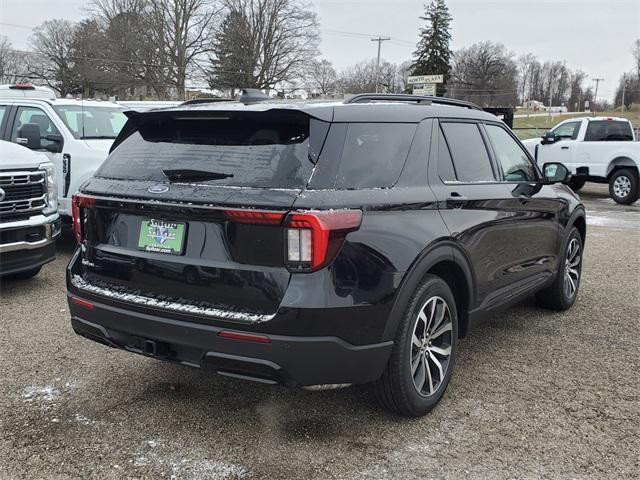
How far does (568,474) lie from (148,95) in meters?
48.6

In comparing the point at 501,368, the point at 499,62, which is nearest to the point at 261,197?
the point at 501,368

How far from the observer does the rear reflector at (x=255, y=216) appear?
271cm

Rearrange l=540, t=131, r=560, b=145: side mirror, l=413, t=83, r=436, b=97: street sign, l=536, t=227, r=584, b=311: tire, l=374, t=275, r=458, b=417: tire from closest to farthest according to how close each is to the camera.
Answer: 1. l=374, t=275, r=458, b=417: tire
2. l=536, t=227, r=584, b=311: tire
3. l=540, t=131, r=560, b=145: side mirror
4. l=413, t=83, r=436, b=97: street sign

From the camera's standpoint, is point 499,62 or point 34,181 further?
point 499,62

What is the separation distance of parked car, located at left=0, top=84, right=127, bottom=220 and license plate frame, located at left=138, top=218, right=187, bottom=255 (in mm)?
4681

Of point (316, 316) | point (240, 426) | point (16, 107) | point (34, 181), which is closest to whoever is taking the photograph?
point (316, 316)

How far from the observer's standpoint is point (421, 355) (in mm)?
3367

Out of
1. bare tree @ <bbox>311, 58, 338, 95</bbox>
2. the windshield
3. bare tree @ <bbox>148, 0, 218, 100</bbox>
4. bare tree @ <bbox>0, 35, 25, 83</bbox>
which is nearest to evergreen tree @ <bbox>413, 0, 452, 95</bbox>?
bare tree @ <bbox>311, 58, 338, 95</bbox>

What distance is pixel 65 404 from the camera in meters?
3.53

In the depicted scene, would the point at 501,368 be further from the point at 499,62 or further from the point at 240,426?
the point at 499,62

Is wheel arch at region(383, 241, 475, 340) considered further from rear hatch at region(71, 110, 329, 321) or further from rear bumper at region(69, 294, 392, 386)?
rear hatch at region(71, 110, 329, 321)

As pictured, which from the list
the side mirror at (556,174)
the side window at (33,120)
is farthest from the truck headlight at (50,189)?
the side mirror at (556,174)

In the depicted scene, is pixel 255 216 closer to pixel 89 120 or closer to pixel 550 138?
pixel 89 120

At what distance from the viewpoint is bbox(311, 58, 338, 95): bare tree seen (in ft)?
163
